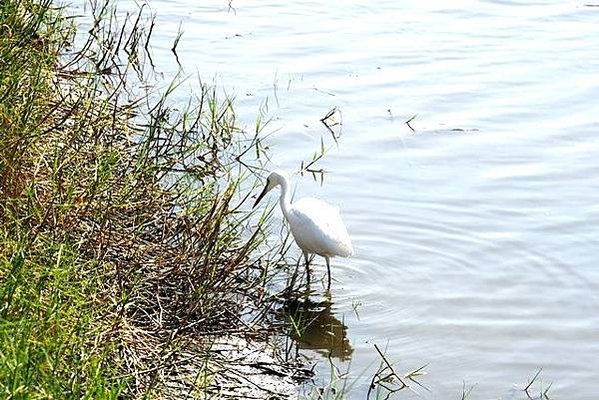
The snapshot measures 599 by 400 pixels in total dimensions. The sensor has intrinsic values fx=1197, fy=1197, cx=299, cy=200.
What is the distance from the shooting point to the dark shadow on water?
20.2ft

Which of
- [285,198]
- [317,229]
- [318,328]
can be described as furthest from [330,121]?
[318,328]

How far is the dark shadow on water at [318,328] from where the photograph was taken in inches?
243

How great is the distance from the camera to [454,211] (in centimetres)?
784

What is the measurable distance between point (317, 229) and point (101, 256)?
4.96ft

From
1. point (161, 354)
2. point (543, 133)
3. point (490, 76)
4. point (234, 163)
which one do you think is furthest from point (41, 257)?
point (490, 76)

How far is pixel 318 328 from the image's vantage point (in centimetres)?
641

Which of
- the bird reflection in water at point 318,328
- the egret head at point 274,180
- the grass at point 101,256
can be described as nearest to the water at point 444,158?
the bird reflection in water at point 318,328

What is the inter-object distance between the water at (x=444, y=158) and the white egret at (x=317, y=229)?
11.0 inches

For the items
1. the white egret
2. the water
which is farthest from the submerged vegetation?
the water

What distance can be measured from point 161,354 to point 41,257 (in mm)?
675

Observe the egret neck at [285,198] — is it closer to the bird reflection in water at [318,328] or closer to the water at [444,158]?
the water at [444,158]

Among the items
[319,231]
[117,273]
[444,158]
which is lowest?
[444,158]

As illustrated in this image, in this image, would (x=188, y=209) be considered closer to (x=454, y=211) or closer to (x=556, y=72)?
(x=454, y=211)

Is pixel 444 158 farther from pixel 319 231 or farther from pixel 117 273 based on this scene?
pixel 117 273
